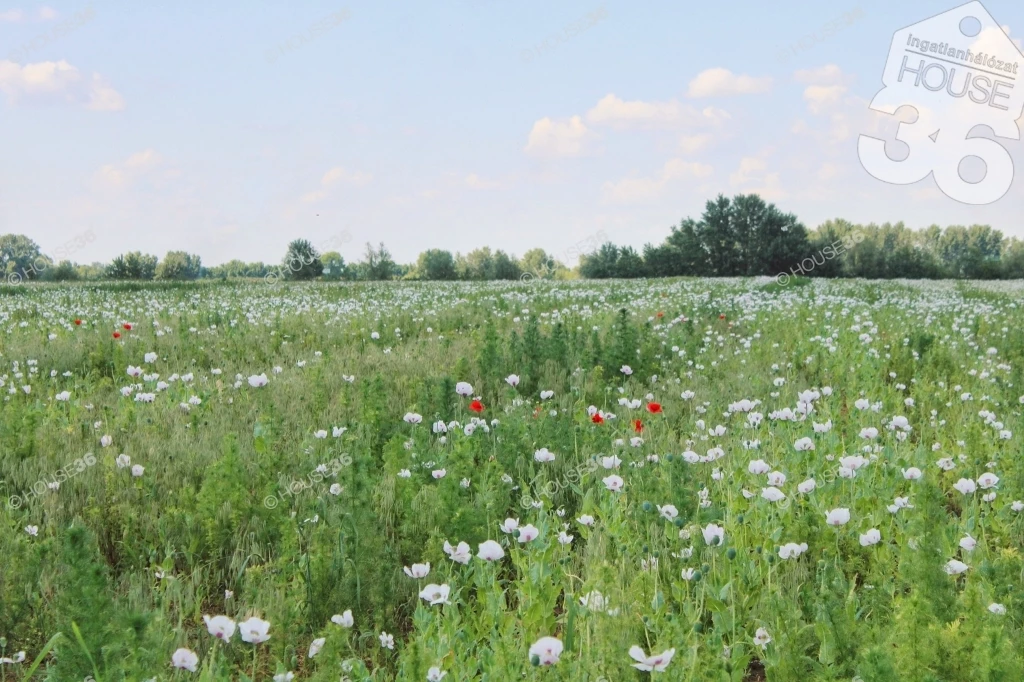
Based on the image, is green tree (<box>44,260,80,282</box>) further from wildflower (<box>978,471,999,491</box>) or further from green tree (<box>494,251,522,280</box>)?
wildflower (<box>978,471,999,491</box>)

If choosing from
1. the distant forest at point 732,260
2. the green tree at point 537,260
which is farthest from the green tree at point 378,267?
the green tree at point 537,260

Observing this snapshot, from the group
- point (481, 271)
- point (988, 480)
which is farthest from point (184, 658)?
point (481, 271)

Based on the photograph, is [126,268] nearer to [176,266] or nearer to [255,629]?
[176,266]

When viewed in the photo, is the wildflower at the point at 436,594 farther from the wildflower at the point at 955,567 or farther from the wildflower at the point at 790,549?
the wildflower at the point at 955,567

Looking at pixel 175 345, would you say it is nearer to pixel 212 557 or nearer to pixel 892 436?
pixel 212 557

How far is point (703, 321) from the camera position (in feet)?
37.6

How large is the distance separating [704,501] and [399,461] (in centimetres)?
191

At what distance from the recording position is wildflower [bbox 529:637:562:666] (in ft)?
7.27

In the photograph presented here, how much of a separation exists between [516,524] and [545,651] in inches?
42.7

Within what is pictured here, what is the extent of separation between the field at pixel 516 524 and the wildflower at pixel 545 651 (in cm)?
2

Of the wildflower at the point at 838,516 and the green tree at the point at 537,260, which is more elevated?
the green tree at the point at 537,260

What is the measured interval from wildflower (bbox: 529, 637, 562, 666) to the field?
0.06 ft

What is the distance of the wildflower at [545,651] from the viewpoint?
222cm

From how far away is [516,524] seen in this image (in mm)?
3291
